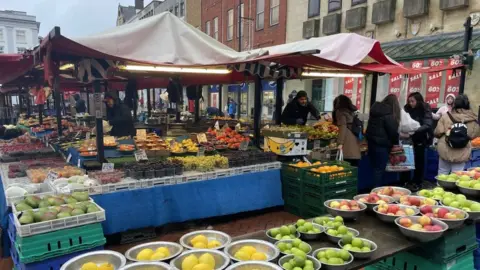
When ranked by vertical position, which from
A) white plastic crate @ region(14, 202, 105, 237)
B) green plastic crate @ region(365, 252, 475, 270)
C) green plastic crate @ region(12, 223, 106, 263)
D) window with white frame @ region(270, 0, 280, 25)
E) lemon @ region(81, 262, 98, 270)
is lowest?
green plastic crate @ region(365, 252, 475, 270)

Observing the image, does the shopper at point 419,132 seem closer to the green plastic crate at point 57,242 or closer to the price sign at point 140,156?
the price sign at point 140,156

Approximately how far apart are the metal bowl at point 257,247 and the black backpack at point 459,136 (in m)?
5.18

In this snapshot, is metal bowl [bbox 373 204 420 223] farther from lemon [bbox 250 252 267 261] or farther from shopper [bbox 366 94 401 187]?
shopper [bbox 366 94 401 187]

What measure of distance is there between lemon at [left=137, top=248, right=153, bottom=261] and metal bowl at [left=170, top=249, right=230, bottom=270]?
0.20 m

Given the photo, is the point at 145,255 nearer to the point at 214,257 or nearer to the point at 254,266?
the point at 214,257

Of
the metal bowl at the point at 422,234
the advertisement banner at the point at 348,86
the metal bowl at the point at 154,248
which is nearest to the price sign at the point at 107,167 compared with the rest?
the metal bowl at the point at 154,248

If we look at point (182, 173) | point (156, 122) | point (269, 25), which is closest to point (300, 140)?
point (182, 173)

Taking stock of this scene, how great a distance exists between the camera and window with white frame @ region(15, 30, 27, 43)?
177 ft

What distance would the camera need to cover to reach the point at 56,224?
3.13 metres

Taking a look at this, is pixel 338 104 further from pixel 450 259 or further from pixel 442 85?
pixel 442 85

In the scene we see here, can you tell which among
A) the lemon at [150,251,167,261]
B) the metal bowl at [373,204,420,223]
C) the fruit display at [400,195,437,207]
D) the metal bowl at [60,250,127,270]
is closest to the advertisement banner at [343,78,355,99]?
the fruit display at [400,195,437,207]

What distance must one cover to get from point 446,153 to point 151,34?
5.58 meters

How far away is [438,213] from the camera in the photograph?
9.72 feet

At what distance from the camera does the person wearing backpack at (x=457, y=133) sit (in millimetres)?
5969
